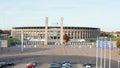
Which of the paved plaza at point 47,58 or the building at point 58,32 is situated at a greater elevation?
the building at point 58,32

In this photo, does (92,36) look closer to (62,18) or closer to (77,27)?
(77,27)

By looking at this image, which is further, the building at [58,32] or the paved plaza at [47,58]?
the building at [58,32]

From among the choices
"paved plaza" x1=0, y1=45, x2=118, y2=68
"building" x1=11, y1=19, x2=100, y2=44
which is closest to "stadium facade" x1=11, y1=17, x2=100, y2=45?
"building" x1=11, y1=19, x2=100, y2=44

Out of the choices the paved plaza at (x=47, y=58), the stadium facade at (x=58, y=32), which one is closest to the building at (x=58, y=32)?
the stadium facade at (x=58, y=32)

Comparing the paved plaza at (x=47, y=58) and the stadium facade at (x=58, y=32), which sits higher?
the stadium facade at (x=58, y=32)

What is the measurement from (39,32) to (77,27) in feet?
62.0

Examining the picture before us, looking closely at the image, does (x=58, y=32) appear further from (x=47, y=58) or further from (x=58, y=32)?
(x=47, y=58)

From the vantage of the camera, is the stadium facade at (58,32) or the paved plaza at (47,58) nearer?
the paved plaza at (47,58)

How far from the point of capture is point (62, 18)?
13750 centimetres

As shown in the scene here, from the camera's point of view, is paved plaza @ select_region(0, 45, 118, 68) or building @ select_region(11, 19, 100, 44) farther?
building @ select_region(11, 19, 100, 44)

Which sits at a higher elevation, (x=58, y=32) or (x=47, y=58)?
(x=58, y=32)

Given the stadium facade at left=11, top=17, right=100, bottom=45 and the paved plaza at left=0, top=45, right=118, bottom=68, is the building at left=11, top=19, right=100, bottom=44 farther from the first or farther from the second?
the paved plaza at left=0, top=45, right=118, bottom=68

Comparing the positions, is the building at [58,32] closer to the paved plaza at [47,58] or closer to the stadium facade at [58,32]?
the stadium facade at [58,32]

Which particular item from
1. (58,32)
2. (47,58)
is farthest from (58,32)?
(47,58)
